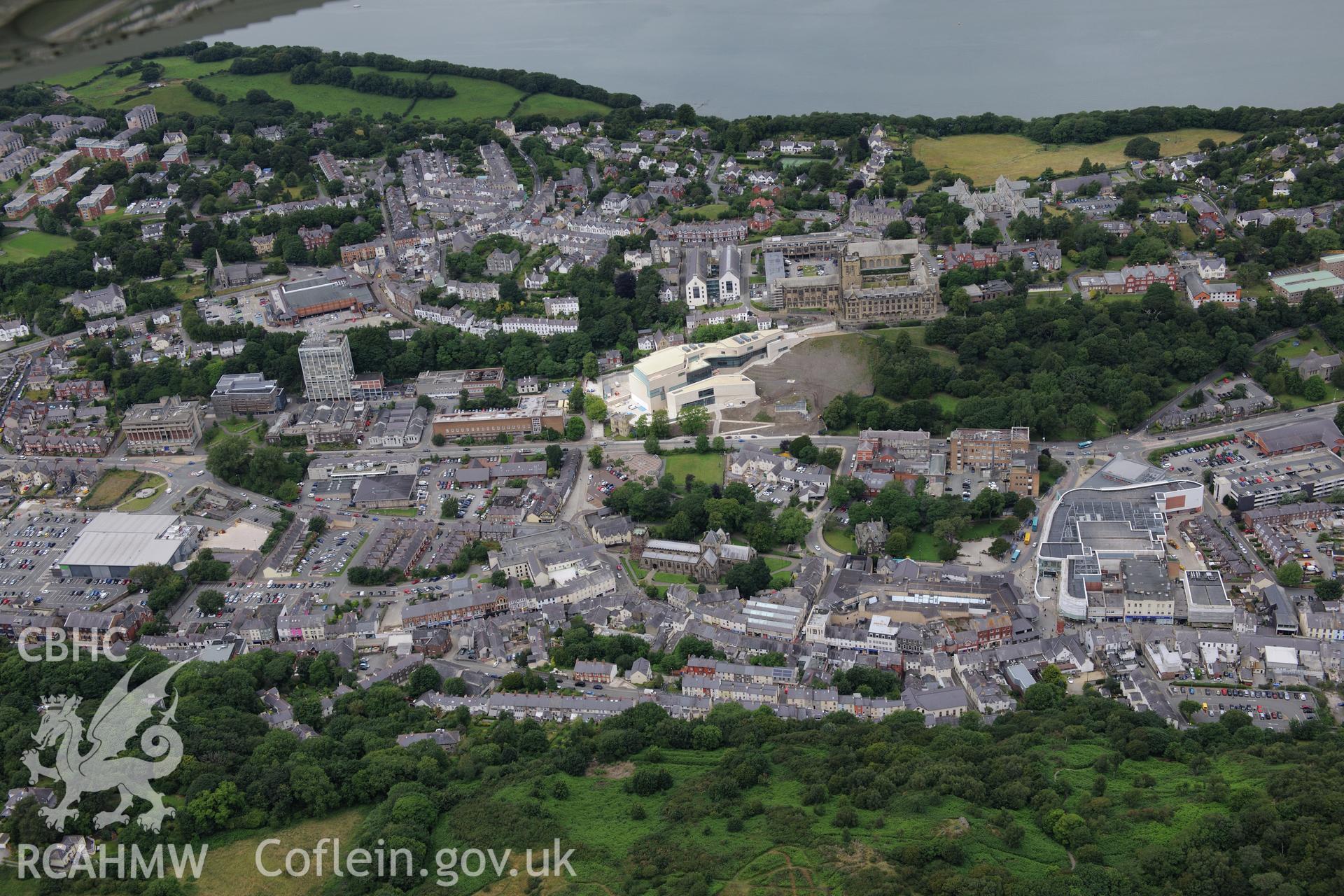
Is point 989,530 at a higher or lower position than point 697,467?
lower

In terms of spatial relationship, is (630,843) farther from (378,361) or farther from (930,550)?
(378,361)

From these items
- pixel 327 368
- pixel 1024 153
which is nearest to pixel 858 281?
pixel 1024 153

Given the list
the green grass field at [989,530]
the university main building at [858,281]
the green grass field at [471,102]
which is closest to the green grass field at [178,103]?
the green grass field at [471,102]

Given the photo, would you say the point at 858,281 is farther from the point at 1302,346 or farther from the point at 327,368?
the point at 327,368

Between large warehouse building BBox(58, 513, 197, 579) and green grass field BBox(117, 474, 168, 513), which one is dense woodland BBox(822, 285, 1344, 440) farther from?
green grass field BBox(117, 474, 168, 513)

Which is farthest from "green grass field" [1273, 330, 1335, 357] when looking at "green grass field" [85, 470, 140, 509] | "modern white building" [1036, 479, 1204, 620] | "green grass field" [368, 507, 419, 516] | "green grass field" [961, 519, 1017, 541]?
"green grass field" [85, 470, 140, 509]

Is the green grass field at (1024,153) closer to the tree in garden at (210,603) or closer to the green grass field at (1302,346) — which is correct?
the green grass field at (1302,346)

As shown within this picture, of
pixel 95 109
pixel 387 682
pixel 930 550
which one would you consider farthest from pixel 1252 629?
pixel 95 109
